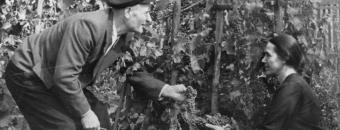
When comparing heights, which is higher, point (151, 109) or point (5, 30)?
point (5, 30)

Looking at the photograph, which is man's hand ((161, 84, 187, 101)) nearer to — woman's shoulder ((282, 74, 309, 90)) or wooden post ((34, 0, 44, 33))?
woman's shoulder ((282, 74, 309, 90))

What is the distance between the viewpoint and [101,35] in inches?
119

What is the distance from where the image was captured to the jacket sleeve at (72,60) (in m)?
2.90

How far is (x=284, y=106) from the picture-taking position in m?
3.42

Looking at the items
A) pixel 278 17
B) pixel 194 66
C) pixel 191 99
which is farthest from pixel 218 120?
pixel 278 17

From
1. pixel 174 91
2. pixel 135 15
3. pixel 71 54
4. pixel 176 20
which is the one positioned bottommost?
pixel 174 91

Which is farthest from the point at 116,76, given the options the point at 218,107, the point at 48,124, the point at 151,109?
the point at 48,124

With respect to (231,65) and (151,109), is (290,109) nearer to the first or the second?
(231,65)

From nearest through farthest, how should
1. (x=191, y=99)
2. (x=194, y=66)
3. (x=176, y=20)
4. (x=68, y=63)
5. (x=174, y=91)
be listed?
(x=68, y=63)
(x=174, y=91)
(x=191, y=99)
(x=176, y=20)
(x=194, y=66)

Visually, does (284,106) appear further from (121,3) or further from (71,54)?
(71,54)

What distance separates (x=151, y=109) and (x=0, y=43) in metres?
1.60

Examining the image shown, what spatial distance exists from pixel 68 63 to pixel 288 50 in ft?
4.57

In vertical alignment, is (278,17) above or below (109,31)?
below

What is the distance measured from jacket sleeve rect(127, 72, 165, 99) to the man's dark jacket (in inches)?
20.4
